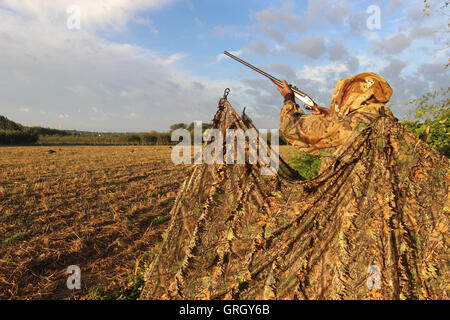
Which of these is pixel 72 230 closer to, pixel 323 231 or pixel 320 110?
pixel 323 231

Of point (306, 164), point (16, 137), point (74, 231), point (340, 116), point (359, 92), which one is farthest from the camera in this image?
point (16, 137)

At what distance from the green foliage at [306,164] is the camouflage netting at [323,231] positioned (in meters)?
6.01

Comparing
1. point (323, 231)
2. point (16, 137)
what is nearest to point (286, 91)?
point (323, 231)

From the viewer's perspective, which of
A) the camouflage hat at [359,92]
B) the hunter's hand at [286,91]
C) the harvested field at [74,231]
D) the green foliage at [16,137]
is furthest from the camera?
the green foliage at [16,137]

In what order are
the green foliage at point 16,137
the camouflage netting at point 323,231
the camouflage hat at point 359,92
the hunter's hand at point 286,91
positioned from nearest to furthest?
the camouflage netting at point 323,231, the camouflage hat at point 359,92, the hunter's hand at point 286,91, the green foliage at point 16,137

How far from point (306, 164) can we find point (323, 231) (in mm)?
7401

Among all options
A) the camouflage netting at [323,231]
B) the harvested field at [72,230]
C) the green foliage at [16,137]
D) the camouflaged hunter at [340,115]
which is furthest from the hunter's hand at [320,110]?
the green foliage at [16,137]

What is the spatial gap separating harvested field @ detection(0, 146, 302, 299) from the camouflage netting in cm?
185

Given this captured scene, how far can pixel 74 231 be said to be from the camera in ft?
18.8

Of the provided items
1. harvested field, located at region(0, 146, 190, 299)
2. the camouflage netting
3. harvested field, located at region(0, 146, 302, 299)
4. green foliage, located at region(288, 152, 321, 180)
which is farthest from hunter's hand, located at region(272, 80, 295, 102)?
green foliage, located at region(288, 152, 321, 180)

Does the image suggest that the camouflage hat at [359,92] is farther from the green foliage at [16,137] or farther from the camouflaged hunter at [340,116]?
the green foliage at [16,137]

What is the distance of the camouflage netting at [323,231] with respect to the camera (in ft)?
8.64

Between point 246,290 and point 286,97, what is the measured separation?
258 centimetres
